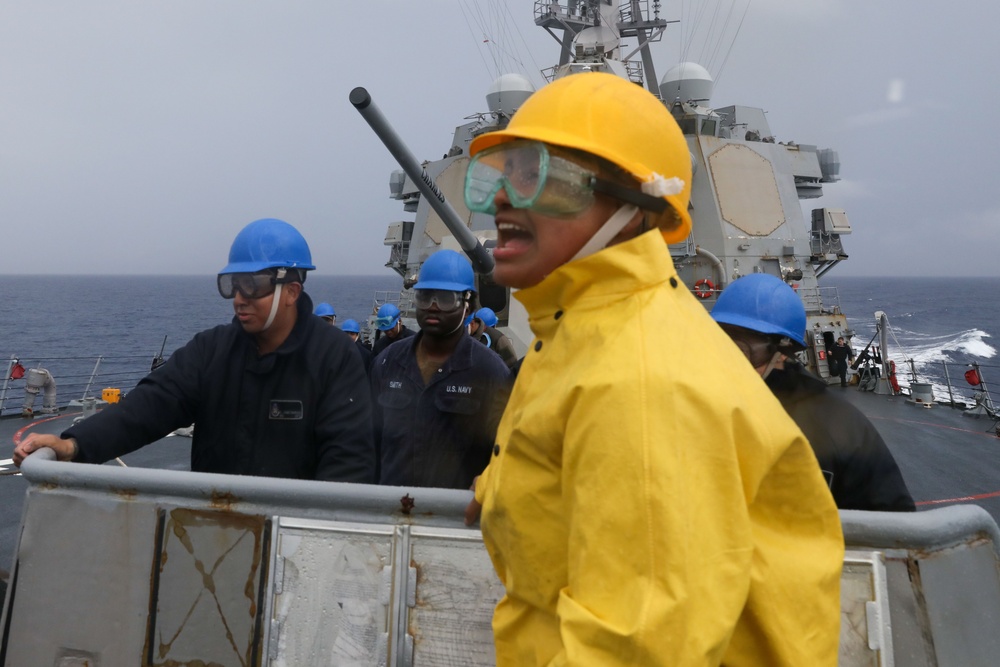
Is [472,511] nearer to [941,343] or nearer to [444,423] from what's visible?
[444,423]

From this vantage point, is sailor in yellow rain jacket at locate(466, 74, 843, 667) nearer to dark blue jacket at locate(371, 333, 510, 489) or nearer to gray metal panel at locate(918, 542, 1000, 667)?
gray metal panel at locate(918, 542, 1000, 667)

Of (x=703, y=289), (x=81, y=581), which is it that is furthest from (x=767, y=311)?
(x=703, y=289)

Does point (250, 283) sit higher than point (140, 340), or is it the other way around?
point (140, 340)

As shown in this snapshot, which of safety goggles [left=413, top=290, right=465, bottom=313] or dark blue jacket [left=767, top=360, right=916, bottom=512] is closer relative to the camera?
dark blue jacket [left=767, top=360, right=916, bottom=512]

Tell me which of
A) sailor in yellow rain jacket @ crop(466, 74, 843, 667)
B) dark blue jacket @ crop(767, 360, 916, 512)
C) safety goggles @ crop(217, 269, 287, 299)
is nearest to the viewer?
sailor in yellow rain jacket @ crop(466, 74, 843, 667)

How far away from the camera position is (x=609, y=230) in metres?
1.18

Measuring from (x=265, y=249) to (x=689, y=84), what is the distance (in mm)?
15560

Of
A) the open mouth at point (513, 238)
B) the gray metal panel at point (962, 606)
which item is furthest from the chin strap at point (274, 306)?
the gray metal panel at point (962, 606)

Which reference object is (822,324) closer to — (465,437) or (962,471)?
(962,471)

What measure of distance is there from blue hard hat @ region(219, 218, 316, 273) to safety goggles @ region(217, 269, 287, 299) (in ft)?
0.07

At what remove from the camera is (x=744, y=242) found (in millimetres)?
14523

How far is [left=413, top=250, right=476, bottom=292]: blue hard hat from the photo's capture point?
4.44 metres

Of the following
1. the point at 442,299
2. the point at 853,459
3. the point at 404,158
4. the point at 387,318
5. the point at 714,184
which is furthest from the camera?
the point at 714,184

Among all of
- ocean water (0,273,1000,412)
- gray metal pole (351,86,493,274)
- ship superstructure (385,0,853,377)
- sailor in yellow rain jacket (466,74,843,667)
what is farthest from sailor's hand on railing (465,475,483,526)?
ocean water (0,273,1000,412)
